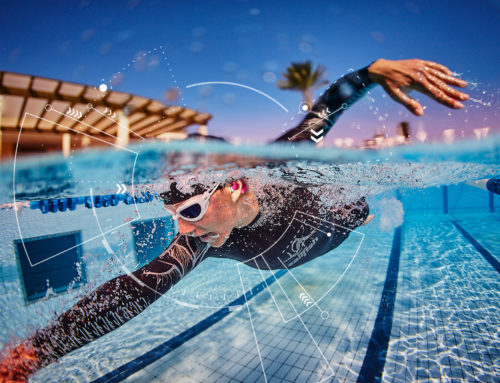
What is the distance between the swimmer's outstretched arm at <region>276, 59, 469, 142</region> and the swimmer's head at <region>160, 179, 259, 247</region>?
0.95 metres

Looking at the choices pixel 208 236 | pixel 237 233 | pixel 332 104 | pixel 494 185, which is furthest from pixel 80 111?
pixel 494 185

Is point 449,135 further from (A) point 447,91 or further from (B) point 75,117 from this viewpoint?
(B) point 75,117

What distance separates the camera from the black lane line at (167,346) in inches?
135

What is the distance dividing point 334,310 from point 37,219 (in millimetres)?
8317

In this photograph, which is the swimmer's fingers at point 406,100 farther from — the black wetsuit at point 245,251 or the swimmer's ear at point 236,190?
the swimmer's ear at point 236,190

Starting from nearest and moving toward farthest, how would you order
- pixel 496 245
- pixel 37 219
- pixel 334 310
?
pixel 334 310 → pixel 37 219 → pixel 496 245

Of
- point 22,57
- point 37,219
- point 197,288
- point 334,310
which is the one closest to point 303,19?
point 22,57

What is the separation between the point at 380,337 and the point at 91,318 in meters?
3.92

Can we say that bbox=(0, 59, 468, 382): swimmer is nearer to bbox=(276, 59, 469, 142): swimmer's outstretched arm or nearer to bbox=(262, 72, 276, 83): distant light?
bbox=(276, 59, 469, 142): swimmer's outstretched arm

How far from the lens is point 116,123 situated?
2867 millimetres

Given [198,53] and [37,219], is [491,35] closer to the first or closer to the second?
[198,53]

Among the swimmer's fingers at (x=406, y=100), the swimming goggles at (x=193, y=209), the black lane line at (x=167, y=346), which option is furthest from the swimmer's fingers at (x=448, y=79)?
the black lane line at (x=167, y=346)

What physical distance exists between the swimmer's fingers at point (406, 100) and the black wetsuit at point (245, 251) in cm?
59

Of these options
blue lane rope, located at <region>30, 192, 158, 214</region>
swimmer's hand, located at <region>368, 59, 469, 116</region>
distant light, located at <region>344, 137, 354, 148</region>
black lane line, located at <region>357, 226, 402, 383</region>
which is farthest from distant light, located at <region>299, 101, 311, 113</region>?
blue lane rope, located at <region>30, 192, 158, 214</region>
